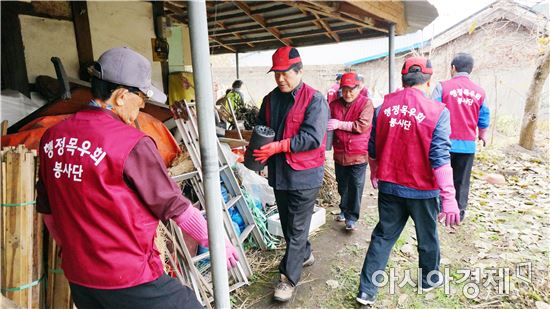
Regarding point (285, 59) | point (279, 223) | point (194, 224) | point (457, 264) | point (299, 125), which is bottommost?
point (457, 264)

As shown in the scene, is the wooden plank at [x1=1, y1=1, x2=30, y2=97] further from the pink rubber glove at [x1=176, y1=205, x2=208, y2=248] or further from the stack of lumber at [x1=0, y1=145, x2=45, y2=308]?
the pink rubber glove at [x1=176, y1=205, x2=208, y2=248]

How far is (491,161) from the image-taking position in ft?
25.0

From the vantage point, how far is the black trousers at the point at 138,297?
1.53 metres

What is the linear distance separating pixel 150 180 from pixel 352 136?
3109 millimetres

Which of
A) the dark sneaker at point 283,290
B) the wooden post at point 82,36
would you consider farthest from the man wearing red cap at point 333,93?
the wooden post at point 82,36

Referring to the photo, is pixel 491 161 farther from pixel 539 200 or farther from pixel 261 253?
pixel 261 253

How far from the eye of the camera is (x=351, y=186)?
431 centimetres

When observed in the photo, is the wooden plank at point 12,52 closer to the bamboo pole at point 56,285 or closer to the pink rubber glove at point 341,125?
the bamboo pole at point 56,285

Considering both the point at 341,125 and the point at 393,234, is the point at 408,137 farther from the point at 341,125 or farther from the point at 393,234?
the point at 341,125

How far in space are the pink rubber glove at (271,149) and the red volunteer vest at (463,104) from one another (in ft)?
8.12

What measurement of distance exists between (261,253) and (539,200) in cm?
476

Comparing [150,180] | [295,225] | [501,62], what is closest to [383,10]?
[295,225]

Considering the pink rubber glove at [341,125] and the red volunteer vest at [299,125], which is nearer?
the red volunteer vest at [299,125]

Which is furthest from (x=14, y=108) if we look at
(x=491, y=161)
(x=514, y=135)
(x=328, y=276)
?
(x=514, y=135)
